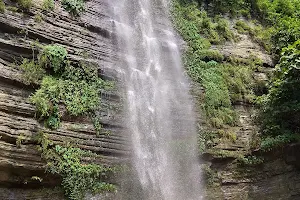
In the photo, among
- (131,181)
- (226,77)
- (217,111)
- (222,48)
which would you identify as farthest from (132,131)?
(222,48)

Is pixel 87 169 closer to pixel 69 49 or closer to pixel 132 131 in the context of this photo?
pixel 132 131

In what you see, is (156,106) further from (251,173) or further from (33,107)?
(33,107)

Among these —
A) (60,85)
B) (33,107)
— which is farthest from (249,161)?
(33,107)

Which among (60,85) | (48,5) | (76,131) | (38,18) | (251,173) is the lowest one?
(251,173)

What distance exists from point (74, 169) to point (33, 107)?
5.84 ft

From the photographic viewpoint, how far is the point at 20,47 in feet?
30.4

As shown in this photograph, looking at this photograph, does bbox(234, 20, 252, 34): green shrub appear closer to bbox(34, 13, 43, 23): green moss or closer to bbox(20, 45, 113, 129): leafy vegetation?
bbox(20, 45, 113, 129): leafy vegetation

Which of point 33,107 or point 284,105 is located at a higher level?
point 284,105

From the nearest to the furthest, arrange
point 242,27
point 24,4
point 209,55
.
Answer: point 24,4
point 209,55
point 242,27

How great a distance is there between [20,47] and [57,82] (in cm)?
129

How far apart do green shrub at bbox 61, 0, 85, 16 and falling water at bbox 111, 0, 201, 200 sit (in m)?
1.34

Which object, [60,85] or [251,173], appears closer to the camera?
[60,85]

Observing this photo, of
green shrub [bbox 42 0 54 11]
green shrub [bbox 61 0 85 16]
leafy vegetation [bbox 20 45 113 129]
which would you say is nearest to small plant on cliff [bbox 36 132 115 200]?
leafy vegetation [bbox 20 45 113 129]

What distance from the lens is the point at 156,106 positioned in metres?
10.7
